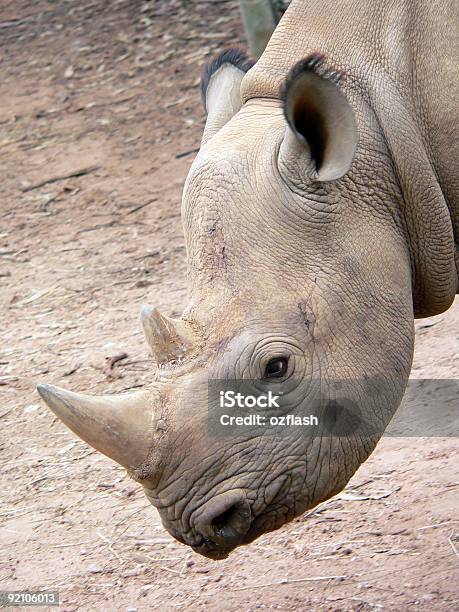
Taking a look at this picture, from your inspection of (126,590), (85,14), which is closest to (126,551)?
(126,590)

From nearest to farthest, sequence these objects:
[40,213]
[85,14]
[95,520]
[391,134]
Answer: [391,134], [95,520], [40,213], [85,14]

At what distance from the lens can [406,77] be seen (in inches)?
176

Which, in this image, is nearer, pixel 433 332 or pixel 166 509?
pixel 166 509

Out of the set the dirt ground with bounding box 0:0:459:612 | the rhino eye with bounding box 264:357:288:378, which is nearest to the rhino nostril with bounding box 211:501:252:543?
the rhino eye with bounding box 264:357:288:378

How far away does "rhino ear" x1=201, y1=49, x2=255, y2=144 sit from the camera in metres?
4.84

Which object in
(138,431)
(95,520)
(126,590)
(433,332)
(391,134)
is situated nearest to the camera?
(138,431)

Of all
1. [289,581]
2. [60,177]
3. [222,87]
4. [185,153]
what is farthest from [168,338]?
[60,177]

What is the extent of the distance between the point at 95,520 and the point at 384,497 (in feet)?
5.06

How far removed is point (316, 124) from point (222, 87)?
0.94 metres

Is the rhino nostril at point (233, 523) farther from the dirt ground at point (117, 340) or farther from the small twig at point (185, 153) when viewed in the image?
the small twig at point (185, 153)

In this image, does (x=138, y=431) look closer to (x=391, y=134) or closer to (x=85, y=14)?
(x=391, y=134)

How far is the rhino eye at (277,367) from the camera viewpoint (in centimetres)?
405

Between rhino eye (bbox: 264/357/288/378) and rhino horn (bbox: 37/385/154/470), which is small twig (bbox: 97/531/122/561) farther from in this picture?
rhino eye (bbox: 264/357/288/378)

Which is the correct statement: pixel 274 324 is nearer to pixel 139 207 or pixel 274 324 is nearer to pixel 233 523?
pixel 233 523
